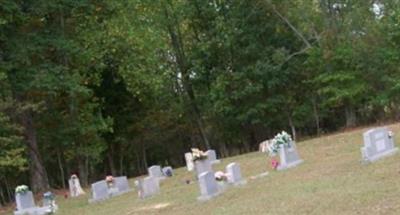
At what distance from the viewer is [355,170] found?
472 inches

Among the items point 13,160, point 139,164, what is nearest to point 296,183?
point 13,160

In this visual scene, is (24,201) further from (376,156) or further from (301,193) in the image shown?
(376,156)

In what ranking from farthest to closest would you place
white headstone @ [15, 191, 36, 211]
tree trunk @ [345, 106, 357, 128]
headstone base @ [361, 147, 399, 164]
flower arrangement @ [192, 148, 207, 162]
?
tree trunk @ [345, 106, 357, 128], white headstone @ [15, 191, 36, 211], flower arrangement @ [192, 148, 207, 162], headstone base @ [361, 147, 399, 164]

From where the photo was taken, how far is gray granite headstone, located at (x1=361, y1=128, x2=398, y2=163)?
12812 millimetres

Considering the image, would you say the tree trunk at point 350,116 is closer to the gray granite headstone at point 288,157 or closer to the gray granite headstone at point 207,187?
the gray granite headstone at point 288,157

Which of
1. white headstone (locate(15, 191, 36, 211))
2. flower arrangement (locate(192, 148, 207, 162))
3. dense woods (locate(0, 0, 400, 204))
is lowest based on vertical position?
white headstone (locate(15, 191, 36, 211))

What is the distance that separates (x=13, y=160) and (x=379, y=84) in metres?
16.8

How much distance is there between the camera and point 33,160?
25156mm

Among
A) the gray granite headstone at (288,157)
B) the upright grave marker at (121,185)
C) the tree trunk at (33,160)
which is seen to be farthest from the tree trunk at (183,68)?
the gray granite headstone at (288,157)

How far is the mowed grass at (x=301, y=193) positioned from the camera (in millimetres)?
8813

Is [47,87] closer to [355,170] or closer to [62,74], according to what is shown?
[62,74]

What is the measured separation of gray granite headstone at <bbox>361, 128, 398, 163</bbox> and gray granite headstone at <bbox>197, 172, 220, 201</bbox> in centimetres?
312

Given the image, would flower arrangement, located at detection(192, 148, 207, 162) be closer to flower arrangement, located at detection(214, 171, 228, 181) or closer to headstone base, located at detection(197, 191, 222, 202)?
flower arrangement, located at detection(214, 171, 228, 181)

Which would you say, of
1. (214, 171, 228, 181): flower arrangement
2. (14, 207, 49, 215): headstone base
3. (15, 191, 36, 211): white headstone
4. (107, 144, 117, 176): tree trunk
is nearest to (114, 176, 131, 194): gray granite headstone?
(15, 191, 36, 211): white headstone
